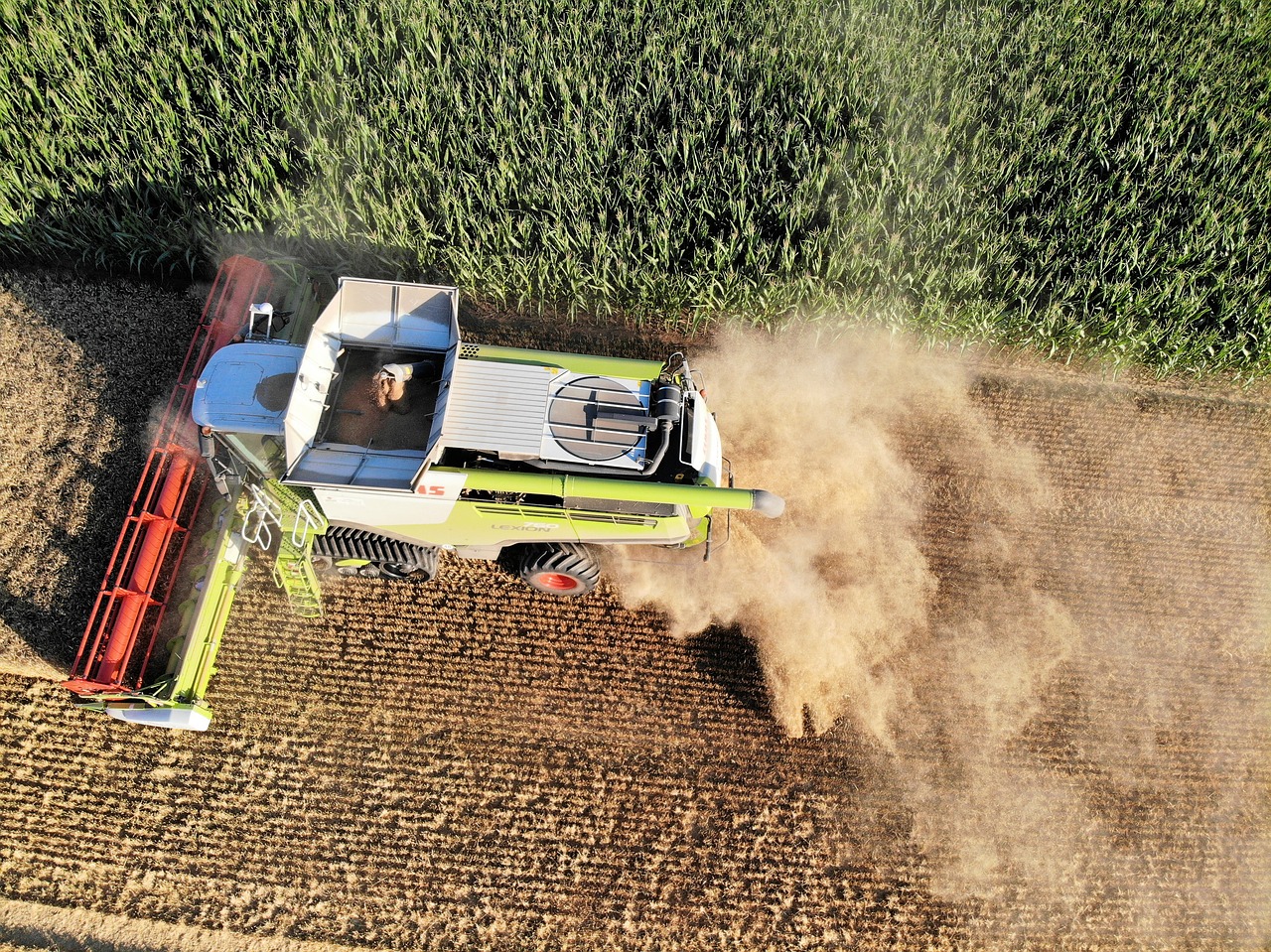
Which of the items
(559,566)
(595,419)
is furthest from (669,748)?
(595,419)

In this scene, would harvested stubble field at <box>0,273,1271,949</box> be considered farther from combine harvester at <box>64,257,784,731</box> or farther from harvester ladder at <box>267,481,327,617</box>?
combine harvester at <box>64,257,784,731</box>

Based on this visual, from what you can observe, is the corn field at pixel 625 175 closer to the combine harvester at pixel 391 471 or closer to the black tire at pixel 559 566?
the combine harvester at pixel 391 471

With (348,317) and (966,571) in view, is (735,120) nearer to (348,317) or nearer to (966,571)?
(348,317)

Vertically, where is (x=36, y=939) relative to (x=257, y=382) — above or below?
below

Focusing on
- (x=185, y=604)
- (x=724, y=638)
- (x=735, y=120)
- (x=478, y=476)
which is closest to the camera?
(x=478, y=476)

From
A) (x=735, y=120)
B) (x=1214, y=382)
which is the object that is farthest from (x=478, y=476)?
(x=1214, y=382)

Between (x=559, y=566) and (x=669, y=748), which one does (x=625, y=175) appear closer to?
(x=559, y=566)
